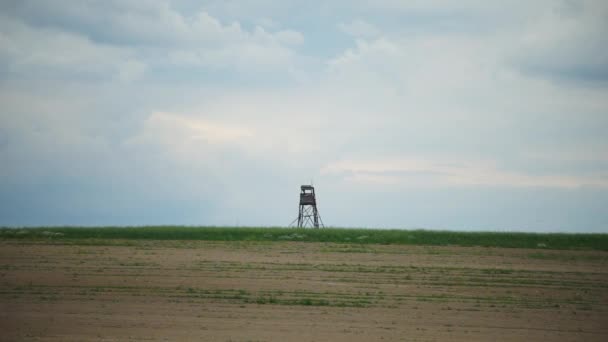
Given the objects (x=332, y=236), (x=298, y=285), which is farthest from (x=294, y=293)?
(x=332, y=236)

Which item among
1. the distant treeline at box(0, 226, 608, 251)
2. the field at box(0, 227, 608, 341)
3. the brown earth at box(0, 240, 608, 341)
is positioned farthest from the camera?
the distant treeline at box(0, 226, 608, 251)

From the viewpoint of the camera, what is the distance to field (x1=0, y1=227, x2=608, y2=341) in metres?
21.2

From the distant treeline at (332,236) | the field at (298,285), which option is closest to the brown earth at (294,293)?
the field at (298,285)

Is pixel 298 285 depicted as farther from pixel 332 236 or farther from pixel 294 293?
pixel 332 236

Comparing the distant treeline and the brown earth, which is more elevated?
the distant treeline

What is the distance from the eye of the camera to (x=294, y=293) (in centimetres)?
2678

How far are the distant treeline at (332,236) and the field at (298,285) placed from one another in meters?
0.13

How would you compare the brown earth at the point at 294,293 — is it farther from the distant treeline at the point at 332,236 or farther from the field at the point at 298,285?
the distant treeline at the point at 332,236

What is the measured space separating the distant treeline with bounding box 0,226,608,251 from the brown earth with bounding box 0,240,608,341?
2.57 m

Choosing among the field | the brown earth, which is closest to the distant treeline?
the field

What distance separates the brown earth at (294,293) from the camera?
21.0 m

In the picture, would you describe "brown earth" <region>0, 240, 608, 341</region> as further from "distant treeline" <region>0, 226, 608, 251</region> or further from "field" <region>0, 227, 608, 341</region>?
"distant treeline" <region>0, 226, 608, 251</region>

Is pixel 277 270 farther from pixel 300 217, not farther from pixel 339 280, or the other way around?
pixel 300 217

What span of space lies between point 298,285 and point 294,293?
160 cm
